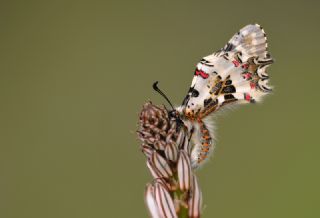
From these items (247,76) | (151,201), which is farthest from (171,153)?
(247,76)

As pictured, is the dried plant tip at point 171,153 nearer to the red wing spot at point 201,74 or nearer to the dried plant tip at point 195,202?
the dried plant tip at point 195,202

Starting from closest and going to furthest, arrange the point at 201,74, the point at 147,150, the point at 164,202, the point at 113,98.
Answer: the point at 164,202, the point at 147,150, the point at 201,74, the point at 113,98

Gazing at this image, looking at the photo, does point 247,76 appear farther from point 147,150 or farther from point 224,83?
point 147,150

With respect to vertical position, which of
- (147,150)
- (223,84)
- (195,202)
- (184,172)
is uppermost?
(223,84)

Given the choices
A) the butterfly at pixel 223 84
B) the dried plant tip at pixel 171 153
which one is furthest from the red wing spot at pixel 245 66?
the dried plant tip at pixel 171 153

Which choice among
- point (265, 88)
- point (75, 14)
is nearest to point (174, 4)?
point (75, 14)

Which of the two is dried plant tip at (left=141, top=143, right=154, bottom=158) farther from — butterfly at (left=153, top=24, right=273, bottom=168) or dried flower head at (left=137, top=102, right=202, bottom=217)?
butterfly at (left=153, top=24, right=273, bottom=168)

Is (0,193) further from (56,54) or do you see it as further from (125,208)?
(56,54)
